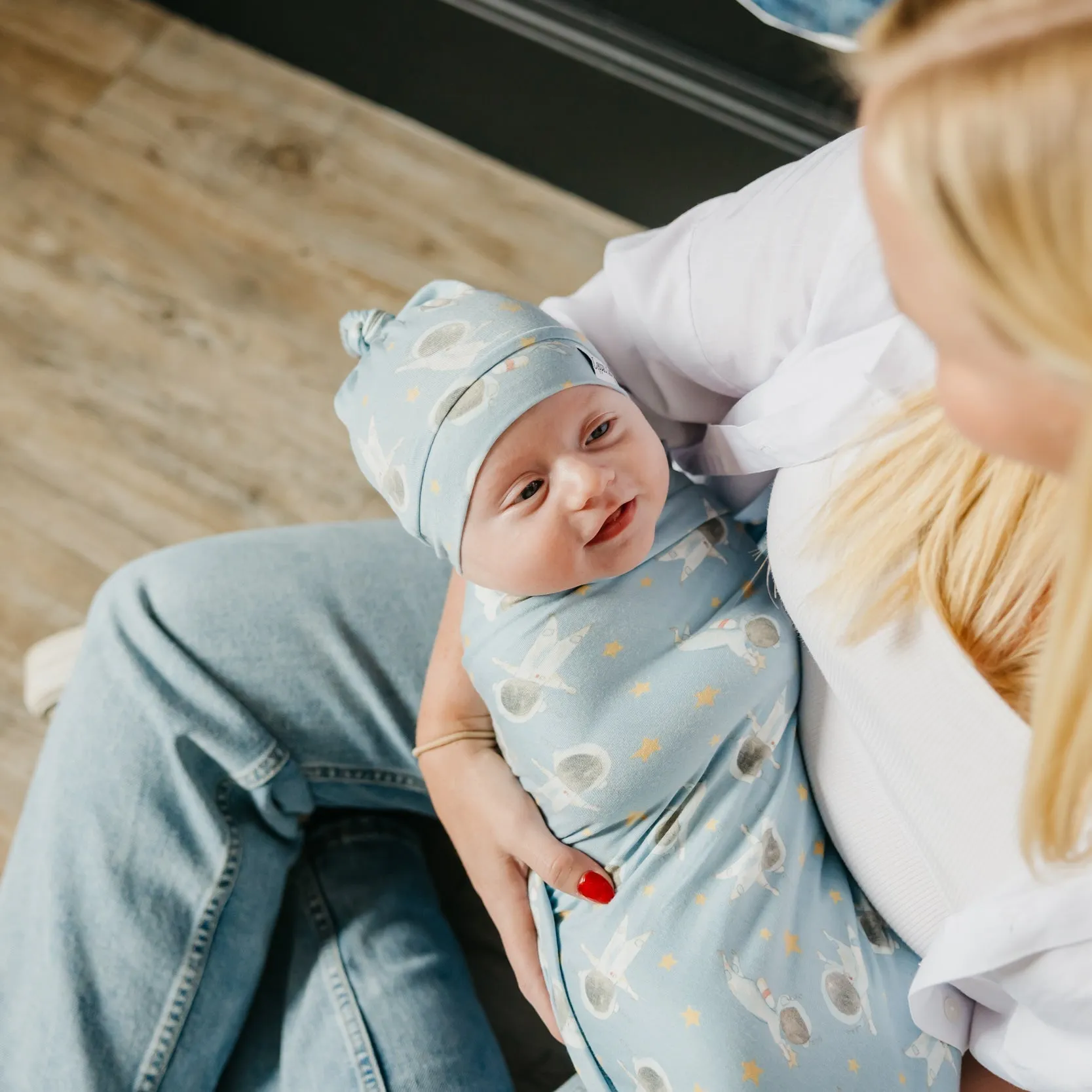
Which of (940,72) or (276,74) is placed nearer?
(940,72)

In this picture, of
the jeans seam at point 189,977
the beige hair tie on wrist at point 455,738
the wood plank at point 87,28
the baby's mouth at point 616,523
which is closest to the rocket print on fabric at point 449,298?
the baby's mouth at point 616,523

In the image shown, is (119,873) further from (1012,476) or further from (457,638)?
(1012,476)

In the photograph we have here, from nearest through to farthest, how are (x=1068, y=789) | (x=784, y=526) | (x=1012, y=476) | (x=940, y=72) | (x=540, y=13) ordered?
(x=940, y=72) < (x=1068, y=789) < (x=1012, y=476) < (x=784, y=526) < (x=540, y=13)

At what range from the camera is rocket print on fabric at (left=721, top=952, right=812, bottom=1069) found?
27.3 inches

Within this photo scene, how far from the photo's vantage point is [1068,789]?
49cm

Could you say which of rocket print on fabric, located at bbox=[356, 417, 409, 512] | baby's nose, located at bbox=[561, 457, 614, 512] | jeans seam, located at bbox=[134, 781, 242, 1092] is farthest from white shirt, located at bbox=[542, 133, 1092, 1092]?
jeans seam, located at bbox=[134, 781, 242, 1092]

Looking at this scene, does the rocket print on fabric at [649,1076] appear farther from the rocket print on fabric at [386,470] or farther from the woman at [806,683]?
the rocket print on fabric at [386,470]

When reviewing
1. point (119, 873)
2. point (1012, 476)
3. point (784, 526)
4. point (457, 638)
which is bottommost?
point (119, 873)

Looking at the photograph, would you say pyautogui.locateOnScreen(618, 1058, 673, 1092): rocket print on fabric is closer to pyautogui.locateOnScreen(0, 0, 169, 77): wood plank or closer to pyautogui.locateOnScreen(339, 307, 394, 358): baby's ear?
pyautogui.locateOnScreen(339, 307, 394, 358): baby's ear

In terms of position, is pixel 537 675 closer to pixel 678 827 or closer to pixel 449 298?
pixel 678 827

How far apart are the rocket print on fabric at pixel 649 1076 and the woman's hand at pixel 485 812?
0.30 feet

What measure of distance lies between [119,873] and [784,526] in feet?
1.89

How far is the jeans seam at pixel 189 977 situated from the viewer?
0.80 m

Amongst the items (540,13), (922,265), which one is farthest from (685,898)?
(540,13)
